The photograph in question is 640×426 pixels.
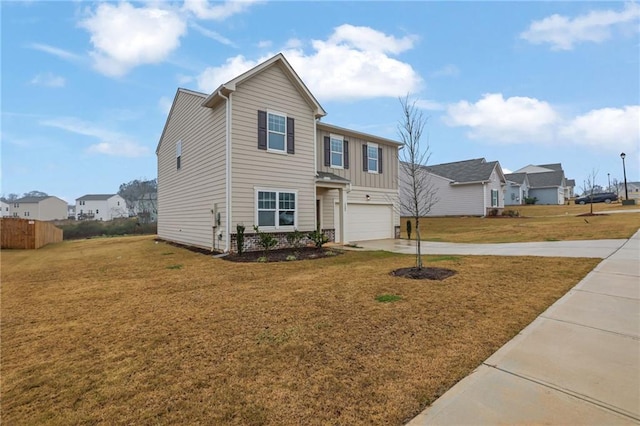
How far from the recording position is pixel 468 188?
2931 centimetres

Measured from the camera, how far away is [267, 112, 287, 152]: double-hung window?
41.5ft

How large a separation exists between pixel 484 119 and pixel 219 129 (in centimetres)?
2209

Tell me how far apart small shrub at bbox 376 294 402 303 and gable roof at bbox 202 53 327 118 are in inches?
375

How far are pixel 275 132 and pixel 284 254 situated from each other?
523 centimetres

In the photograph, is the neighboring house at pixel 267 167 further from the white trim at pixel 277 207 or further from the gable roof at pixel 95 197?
the gable roof at pixel 95 197

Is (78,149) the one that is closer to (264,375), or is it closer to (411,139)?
(411,139)

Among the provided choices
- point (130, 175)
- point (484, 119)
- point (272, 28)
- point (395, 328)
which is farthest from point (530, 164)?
point (130, 175)

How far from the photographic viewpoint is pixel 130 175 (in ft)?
247

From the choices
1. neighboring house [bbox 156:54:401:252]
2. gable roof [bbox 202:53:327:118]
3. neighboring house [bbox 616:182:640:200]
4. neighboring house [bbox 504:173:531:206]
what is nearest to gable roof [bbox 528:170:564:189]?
neighboring house [bbox 504:173:531:206]

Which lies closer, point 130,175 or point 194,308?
point 194,308

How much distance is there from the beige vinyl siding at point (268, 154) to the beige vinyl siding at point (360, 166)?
1.42m

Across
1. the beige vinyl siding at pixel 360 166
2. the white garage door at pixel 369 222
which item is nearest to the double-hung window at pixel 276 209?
the beige vinyl siding at pixel 360 166

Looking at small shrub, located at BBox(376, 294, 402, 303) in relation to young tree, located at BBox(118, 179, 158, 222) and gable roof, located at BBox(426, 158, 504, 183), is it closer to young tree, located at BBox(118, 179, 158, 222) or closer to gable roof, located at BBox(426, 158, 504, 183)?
gable roof, located at BBox(426, 158, 504, 183)

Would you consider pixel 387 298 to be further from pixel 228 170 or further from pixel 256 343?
pixel 228 170
